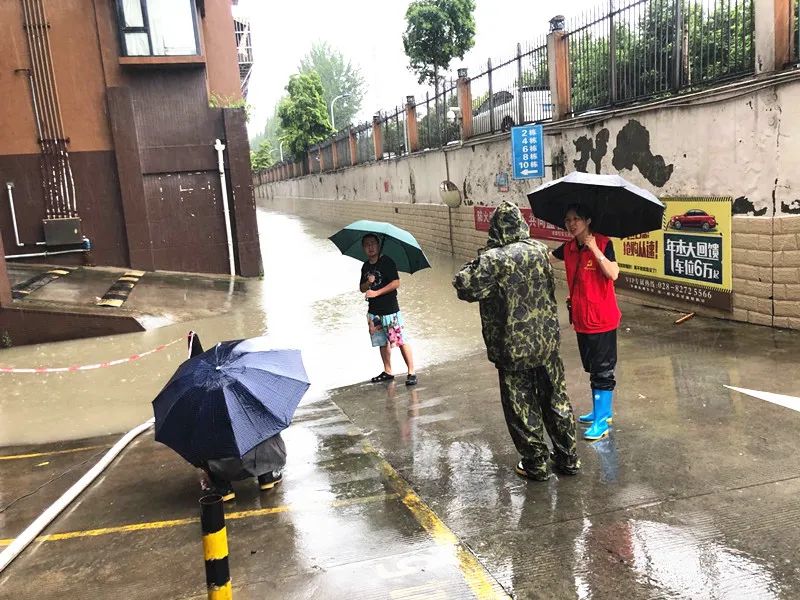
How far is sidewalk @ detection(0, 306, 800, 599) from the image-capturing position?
309 centimetres

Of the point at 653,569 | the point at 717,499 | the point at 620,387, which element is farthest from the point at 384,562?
the point at 620,387

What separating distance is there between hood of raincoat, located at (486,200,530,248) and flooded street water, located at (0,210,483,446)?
1720 mm

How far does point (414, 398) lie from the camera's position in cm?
606

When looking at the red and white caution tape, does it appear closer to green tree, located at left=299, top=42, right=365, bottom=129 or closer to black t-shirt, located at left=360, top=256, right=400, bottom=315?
black t-shirt, located at left=360, top=256, right=400, bottom=315

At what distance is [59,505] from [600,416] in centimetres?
365

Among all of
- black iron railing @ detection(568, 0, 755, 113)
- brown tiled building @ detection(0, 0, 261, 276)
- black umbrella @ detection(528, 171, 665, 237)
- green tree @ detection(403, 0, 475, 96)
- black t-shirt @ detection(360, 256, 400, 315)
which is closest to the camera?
black umbrella @ detection(528, 171, 665, 237)

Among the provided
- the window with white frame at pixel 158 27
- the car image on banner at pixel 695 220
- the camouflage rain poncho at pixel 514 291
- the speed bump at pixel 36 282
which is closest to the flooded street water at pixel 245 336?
the speed bump at pixel 36 282

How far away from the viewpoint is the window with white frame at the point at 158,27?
13.8 meters

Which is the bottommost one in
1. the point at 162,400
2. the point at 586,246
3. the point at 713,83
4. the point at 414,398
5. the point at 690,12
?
the point at 414,398

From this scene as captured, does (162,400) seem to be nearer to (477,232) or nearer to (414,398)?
(414,398)

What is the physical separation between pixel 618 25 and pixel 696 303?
13.6ft

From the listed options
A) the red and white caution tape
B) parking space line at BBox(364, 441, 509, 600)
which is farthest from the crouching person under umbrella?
the red and white caution tape

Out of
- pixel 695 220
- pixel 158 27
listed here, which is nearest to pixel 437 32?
pixel 158 27

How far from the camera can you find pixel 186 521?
13.1 feet
